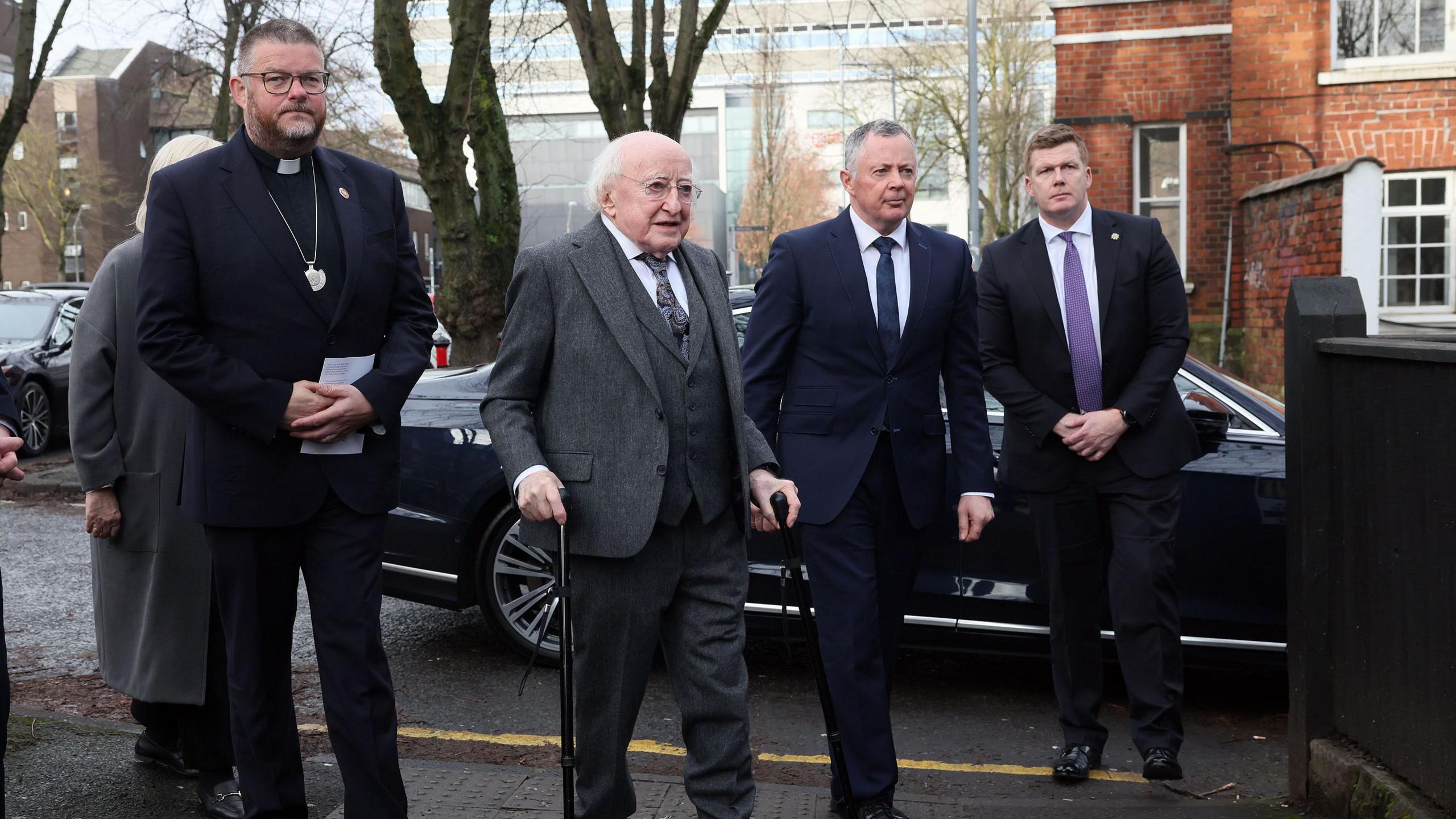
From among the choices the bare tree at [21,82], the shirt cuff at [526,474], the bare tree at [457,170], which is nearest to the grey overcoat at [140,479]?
the shirt cuff at [526,474]

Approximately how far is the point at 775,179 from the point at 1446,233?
45.4 m

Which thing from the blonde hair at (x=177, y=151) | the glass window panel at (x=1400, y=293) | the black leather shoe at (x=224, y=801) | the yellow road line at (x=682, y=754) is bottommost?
the yellow road line at (x=682, y=754)

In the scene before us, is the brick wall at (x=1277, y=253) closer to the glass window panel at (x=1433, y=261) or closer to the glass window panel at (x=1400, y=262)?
the glass window panel at (x=1400, y=262)

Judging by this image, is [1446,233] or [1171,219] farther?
[1171,219]

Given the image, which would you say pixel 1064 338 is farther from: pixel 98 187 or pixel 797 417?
pixel 98 187

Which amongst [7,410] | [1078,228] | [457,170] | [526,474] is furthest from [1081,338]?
[457,170]

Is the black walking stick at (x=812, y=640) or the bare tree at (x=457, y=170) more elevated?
the bare tree at (x=457, y=170)

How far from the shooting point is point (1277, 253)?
16.5m

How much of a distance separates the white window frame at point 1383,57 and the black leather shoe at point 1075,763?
1675cm

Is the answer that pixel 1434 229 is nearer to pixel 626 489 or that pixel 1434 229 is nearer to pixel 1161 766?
pixel 1161 766

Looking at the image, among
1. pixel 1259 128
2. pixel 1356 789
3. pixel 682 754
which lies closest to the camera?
pixel 1356 789

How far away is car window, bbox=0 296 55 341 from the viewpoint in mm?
14969

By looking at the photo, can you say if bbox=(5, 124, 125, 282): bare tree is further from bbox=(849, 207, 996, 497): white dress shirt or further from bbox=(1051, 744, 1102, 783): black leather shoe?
bbox=(1051, 744, 1102, 783): black leather shoe

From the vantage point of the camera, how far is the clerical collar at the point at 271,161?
3.65 metres
